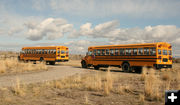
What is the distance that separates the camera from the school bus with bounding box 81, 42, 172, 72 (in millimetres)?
17078

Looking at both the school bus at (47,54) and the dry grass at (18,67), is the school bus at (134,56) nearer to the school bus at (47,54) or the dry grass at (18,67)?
the dry grass at (18,67)

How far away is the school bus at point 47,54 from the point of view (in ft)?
91.9

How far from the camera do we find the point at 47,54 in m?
28.8

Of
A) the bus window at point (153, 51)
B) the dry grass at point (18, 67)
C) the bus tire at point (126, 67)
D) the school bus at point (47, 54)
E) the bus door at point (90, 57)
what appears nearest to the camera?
the bus window at point (153, 51)

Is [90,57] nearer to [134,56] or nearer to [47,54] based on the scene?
[134,56]

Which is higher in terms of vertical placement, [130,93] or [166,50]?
[166,50]

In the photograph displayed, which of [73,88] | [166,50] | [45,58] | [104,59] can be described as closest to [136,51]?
[166,50]

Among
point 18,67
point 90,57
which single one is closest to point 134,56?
point 90,57

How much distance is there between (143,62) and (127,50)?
2.07 meters

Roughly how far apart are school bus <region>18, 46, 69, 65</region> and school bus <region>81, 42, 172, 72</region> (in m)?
7.37

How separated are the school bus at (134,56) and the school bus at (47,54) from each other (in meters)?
7.37

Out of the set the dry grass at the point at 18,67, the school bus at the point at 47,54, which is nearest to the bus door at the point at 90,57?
the dry grass at the point at 18,67

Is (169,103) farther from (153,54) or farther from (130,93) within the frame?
(153,54)

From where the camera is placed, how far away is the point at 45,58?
29.0 m
